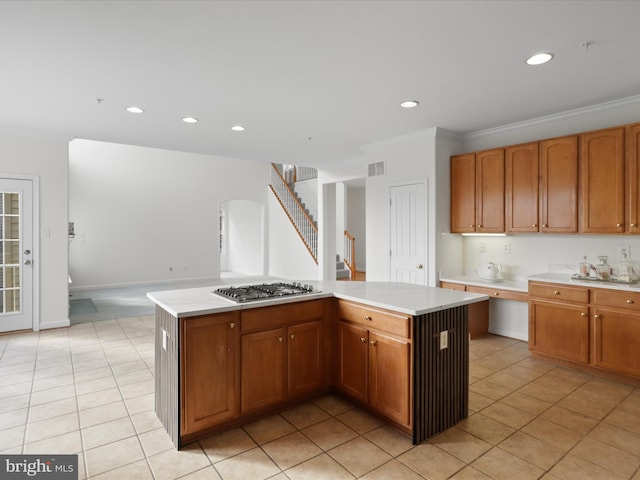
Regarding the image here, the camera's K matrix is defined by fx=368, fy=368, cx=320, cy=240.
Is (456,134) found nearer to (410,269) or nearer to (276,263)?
(410,269)

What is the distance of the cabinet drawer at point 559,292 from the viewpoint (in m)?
3.65

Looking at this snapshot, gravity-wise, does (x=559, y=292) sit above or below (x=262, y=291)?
below

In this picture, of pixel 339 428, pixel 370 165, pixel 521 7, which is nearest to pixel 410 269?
pixel 370 165

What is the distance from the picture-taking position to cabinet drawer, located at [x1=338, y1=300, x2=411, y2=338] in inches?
98.4

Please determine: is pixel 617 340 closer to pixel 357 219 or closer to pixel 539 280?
pixel 539 280

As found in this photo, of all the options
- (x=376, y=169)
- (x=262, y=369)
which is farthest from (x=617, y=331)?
(x=376, y=169)

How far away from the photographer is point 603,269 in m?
3.80

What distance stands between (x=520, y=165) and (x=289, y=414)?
3685 mm

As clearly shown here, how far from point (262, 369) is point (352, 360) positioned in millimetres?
720

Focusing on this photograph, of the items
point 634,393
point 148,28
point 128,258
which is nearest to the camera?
point 148,28

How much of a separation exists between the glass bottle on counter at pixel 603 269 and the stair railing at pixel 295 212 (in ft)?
19.5

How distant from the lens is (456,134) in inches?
199

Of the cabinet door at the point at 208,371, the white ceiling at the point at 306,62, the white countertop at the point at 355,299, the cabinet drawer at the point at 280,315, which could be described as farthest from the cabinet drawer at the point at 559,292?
the cabinet door at the point at 208,371

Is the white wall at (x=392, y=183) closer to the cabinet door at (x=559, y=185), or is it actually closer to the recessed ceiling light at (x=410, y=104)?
the recessed ceiling light at (x=410, y=104)
